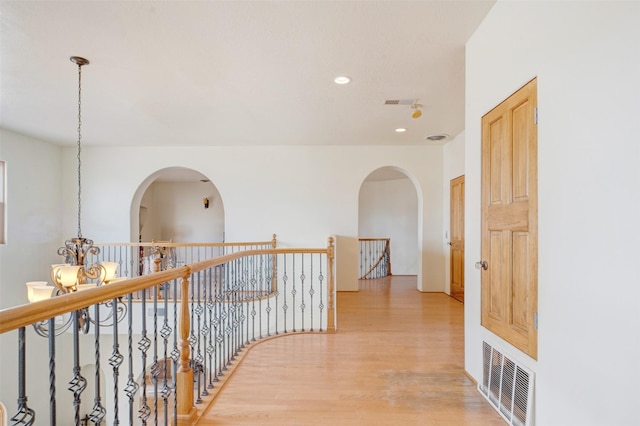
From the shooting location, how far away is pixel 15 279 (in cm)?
543

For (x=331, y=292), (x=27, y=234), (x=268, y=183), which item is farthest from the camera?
(x=268, y=183)

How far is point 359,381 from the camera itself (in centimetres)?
269

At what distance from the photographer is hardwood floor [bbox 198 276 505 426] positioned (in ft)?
7.27

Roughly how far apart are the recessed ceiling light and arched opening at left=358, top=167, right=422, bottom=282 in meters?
6.08

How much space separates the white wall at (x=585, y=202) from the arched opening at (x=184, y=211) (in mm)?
9286

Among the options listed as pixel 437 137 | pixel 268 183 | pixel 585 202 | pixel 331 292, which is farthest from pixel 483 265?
pixel 268 183

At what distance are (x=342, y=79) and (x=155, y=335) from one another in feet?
9.43

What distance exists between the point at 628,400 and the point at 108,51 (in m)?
4.05

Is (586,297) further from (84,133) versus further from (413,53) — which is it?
(84,133)

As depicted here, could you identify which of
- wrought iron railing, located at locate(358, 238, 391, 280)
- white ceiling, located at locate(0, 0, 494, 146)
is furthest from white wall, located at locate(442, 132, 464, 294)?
wrought iron railing, located at locate(358, 238, 391, 280)

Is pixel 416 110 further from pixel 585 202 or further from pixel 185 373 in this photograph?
pixel 185 373

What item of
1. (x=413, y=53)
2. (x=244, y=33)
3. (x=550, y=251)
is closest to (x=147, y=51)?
(x=244, y=33)

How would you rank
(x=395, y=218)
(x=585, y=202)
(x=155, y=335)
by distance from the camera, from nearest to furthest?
(x=585, y=202), (x=155, y=335), (x=395, y=218)

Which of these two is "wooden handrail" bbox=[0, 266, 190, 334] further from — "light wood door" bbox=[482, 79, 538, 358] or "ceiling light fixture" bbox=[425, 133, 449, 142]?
"ceiling light fixture" bbox=[425, 133, 449, 142]
